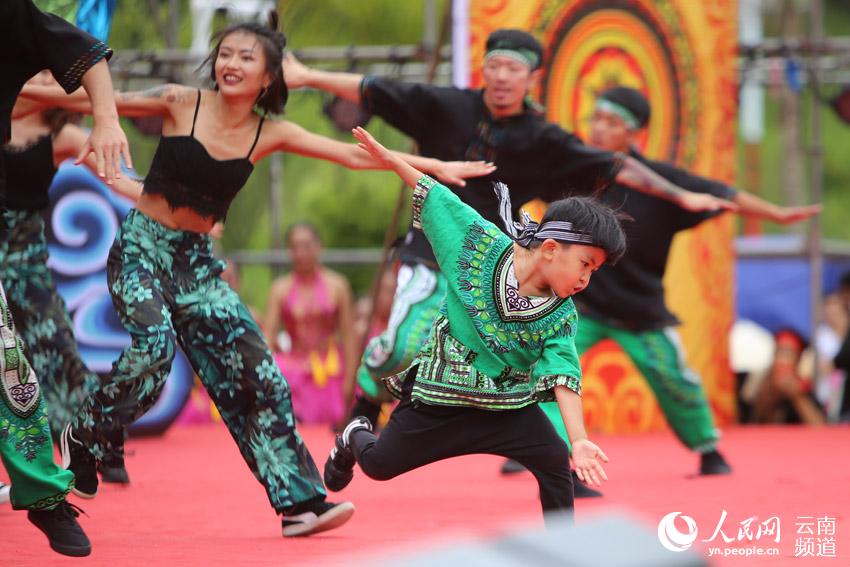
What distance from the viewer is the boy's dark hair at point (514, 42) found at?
5.61 m

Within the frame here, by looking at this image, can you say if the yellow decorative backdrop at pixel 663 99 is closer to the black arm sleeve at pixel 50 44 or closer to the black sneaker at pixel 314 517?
the black sneaker at pixel 314 517

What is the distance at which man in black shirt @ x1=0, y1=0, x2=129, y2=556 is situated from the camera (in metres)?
3.76

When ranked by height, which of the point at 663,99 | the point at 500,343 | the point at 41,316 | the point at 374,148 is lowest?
the point at 41,316

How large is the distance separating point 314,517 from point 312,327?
6.14 metres

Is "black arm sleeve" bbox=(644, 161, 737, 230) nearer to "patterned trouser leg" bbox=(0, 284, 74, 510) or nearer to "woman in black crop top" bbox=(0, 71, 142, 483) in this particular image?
"woman in black crop top" bbox=(0, 71, 142, 483)

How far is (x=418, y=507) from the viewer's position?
529 centimetres

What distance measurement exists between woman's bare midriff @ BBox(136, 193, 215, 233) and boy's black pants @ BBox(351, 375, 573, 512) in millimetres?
1049

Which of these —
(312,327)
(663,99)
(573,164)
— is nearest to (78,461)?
(573,164)

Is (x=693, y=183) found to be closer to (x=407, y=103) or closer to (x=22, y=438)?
(x=407, y=103)

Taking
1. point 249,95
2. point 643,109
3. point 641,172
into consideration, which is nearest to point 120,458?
point 249,95

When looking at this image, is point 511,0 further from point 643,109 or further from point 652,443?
point 652,443

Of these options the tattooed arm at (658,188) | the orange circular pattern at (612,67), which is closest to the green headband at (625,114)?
the tattooed arm at (658,188)

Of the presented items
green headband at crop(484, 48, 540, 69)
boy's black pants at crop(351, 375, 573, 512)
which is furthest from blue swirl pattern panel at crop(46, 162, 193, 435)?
boy's black pants at crop(351, 375, 573, 512)

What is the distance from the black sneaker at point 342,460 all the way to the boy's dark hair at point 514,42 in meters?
1.97
